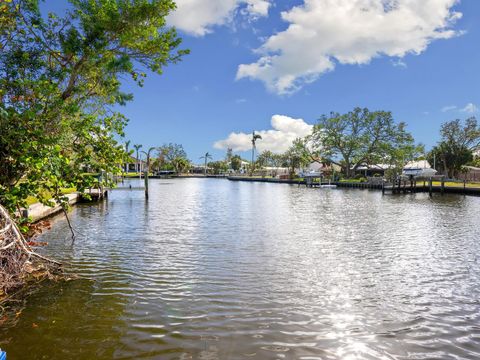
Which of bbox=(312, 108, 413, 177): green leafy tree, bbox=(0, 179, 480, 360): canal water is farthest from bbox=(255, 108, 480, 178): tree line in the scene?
bbox=(0, 179, 480, 360): canal water

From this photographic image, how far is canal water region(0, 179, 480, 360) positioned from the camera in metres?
6.00

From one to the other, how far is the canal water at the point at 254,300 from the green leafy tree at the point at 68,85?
9.77ft

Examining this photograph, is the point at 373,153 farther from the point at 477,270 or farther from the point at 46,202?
the point at 46,202

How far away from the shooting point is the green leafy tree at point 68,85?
326 inches

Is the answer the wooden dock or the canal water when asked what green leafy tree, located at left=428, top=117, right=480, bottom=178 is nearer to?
the wooden dock

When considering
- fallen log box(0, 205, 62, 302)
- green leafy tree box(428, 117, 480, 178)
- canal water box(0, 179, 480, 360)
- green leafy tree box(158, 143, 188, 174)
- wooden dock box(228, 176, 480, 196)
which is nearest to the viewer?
canal water box(0, 179, 480, 360)

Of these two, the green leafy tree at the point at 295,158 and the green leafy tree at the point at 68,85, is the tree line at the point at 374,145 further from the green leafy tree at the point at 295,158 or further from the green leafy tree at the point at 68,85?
the green leafy tree at the point at 68,85

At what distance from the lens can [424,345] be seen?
6.16 m

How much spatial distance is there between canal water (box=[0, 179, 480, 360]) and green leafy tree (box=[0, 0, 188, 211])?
2977mm

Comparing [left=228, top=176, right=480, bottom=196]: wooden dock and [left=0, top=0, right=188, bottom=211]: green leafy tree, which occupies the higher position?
[left=0, top=0, right=188, bottom=211]: green leafy tree

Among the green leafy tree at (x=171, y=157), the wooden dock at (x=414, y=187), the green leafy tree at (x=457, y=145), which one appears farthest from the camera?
the green leafy tree at (x=171, y=157)

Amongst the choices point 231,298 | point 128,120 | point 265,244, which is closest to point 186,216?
point 265,244

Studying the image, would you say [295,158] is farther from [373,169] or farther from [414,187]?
[414,187]

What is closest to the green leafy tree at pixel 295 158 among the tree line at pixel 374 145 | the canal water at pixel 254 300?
the tree line at pixel 374 145
